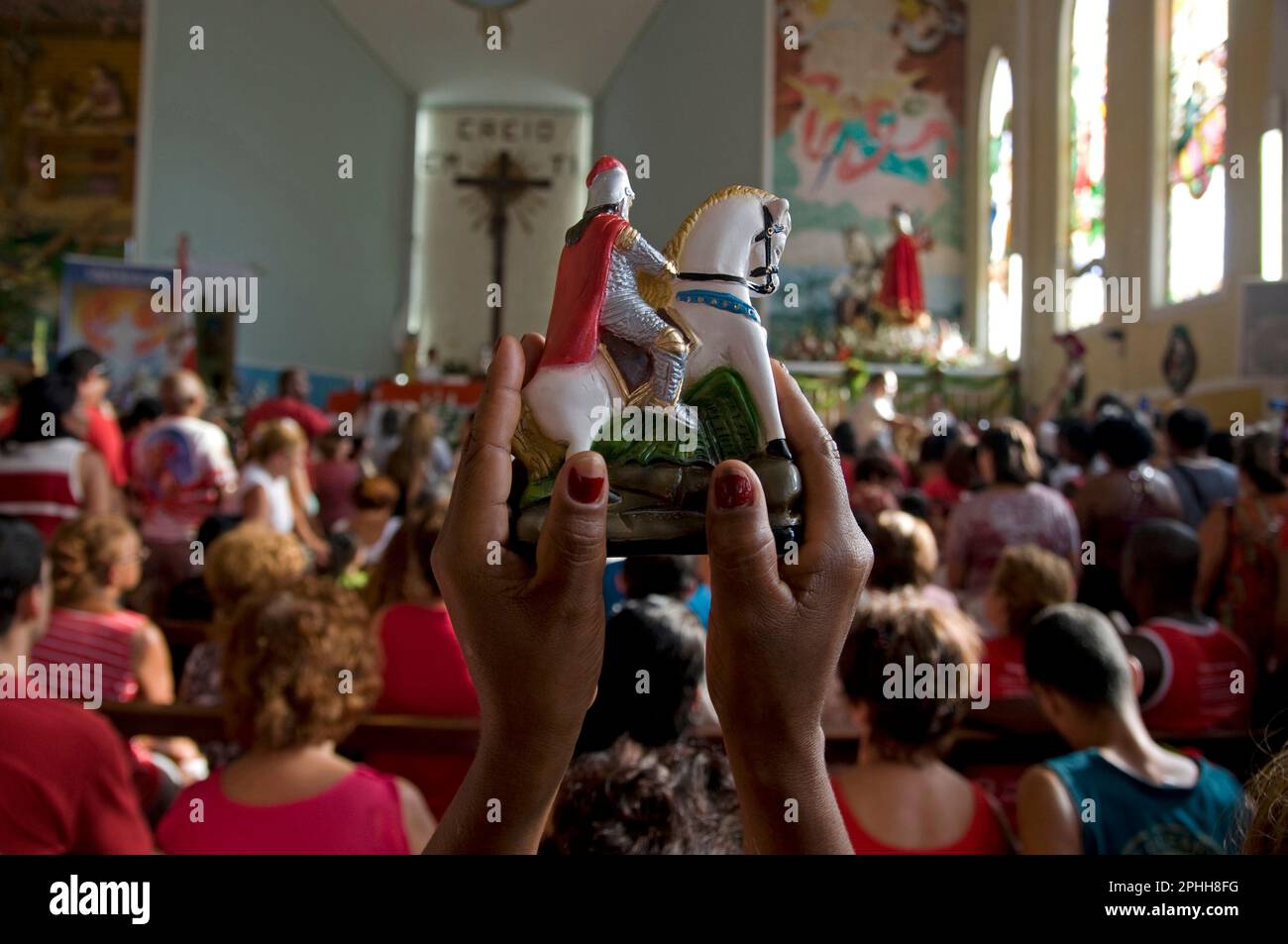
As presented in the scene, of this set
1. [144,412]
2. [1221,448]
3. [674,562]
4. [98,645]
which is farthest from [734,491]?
[144,412]

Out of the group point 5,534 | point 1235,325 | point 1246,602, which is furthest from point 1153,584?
point 1235,325

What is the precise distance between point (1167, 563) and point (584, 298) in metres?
1.99

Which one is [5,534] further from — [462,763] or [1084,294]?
A: [1084,294]

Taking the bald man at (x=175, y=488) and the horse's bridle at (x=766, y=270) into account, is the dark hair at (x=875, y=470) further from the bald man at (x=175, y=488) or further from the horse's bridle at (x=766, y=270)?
the horse's bridle at (x=766, y=270)

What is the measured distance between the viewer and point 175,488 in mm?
4285

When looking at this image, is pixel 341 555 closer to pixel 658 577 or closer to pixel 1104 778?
pixel 658 577

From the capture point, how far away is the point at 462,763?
2.53m

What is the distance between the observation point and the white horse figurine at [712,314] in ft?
4.71

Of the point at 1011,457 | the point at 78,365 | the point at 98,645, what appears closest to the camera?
the point at 98,645

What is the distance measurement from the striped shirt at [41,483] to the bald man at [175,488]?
0.49 m

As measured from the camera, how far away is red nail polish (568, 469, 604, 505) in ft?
3.59

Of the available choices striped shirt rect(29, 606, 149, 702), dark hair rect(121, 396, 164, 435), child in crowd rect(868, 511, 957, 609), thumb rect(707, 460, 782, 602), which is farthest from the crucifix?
thumb rect(707, 460, 782, 602)

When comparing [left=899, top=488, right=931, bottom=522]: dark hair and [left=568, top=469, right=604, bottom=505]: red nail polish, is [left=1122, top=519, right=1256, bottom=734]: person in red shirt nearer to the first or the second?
[left=899, top=488, right=931, bottom=522]: dark hair

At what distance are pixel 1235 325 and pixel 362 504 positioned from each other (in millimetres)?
8066
